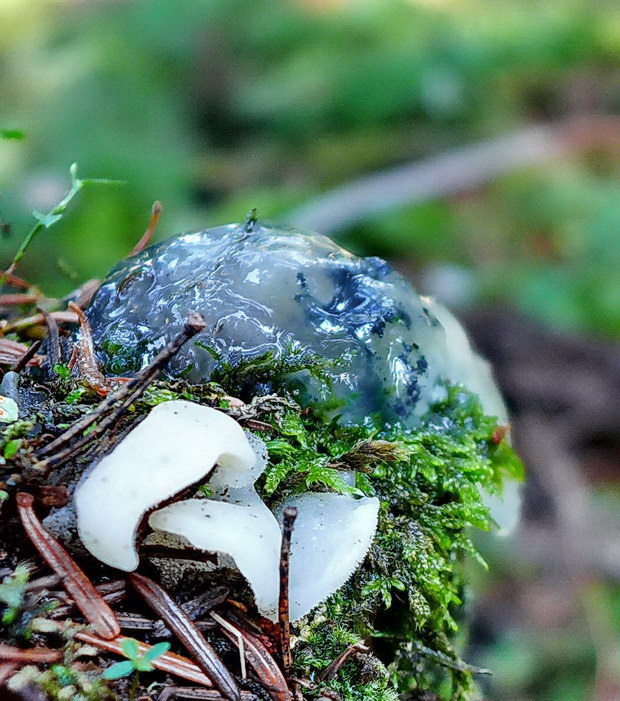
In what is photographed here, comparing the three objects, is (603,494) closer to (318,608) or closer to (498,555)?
(498,555)

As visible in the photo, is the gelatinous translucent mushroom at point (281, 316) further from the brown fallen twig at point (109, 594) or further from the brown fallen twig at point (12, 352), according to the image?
the brown fallen twig at point (109, 594)

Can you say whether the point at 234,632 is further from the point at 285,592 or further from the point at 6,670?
the point at 6,670

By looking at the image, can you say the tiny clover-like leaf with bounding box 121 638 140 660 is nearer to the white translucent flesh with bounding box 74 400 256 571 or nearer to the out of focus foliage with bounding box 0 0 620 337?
the white translucent flesh with bounding box 74 400 256 571

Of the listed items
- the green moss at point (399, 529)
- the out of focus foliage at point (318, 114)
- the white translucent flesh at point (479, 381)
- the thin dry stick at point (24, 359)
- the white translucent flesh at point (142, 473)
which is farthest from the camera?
the out of focus foliage at point (318, 114)

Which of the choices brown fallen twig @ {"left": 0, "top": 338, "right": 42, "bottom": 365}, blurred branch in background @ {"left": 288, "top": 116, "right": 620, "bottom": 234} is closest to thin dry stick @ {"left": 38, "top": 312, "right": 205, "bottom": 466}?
brown fallen twig @ {"left": 0, "top": 338, "right": 42, "bottom": 365}

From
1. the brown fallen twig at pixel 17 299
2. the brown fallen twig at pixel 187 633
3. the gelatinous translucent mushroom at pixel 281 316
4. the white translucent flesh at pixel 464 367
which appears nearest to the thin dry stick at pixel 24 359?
the gelatinous translucent mushroom at pixel 281 316
